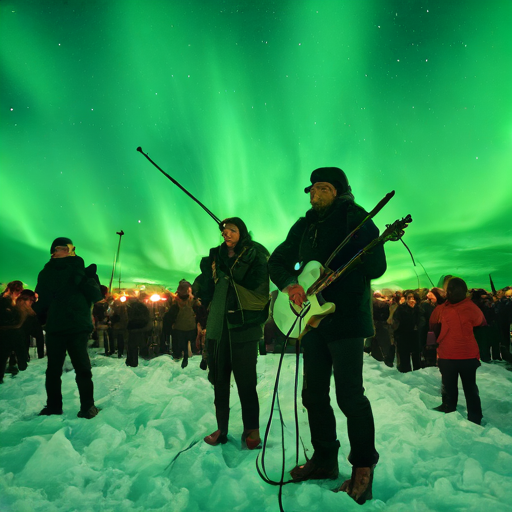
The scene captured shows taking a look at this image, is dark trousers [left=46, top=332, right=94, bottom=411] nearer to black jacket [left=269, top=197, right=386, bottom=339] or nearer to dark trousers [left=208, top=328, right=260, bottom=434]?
dark trousers [left=208, top=328, right=260, bottom=434]

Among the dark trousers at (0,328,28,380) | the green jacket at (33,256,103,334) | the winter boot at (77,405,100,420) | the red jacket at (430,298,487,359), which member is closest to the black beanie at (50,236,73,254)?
the green jacket at (33,256,103,334)

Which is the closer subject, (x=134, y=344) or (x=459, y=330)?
(x=459, y=330)

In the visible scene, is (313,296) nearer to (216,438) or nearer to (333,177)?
(333,177)

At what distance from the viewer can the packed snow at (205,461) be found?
97.2 inches

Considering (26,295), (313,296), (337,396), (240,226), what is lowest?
(337,396)

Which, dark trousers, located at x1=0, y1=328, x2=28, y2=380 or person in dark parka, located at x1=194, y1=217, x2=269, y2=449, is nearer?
person in dark parka, located at x1=194, y1=217, x2=269, y2=449

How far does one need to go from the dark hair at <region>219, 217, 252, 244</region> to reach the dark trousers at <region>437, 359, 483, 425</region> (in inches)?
127

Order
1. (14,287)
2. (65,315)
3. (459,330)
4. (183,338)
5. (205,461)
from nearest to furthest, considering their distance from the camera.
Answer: (205,461) < (65,315) < (459,330) < (14,287) < (183,338)

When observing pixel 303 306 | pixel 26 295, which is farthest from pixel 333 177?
pixel 26 295

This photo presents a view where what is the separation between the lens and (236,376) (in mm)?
3680

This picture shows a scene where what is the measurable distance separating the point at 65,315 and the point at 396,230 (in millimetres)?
4023

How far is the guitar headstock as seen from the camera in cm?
231

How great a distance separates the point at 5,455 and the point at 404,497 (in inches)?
121

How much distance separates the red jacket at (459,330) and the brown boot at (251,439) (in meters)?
2.93
